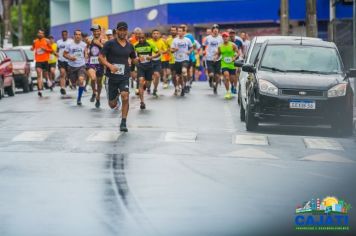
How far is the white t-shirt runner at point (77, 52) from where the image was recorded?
3070 centimetres

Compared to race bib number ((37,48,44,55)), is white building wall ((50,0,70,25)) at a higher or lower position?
higher

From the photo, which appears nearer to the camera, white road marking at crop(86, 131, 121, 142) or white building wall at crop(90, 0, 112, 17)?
white road marking at crop(86, 131, 121, 142)

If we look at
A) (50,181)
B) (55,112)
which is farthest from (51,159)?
(55,112)

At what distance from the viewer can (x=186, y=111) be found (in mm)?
24969

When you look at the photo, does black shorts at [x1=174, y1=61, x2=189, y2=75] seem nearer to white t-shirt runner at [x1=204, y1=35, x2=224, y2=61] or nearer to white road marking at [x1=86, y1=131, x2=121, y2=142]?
white t-shirt runner at [x1=204, y1=35, x2=224, y2=61]

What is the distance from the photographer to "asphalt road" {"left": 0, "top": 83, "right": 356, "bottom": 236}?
9961mm

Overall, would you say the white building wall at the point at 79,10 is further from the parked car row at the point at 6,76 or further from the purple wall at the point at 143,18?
the parked car row at the point at 6,76

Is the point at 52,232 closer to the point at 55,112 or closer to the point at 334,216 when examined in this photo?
the point at 334,216

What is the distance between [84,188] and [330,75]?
361 inches

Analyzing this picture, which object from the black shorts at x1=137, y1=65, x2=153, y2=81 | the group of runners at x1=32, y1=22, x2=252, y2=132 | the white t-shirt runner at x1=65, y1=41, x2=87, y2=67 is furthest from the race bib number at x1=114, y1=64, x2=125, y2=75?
the white t-shirt runner at x1=65, y1=41, x2=87, y2=67

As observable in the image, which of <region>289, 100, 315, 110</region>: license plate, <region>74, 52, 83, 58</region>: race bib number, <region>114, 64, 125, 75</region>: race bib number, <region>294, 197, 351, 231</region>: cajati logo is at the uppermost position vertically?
<region>114, 64, 125, 75</region>: race bib number

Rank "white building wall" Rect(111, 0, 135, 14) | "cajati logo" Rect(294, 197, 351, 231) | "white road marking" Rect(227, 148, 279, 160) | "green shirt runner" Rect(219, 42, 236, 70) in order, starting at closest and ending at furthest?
"cajati logo" Rect(294, 197, 351, 231) → "white road marking" Rect(227, 148, 279, 160) → "green shirt runner" Rect(219, 42, 236, 70) → "white building wall" Rect(111, 0, 135, 14)

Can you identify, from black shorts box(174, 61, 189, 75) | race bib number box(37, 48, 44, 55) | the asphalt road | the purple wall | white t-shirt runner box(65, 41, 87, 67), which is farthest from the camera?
the purple wall

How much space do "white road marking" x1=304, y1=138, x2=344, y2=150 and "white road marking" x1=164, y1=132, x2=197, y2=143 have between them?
5.76ft
